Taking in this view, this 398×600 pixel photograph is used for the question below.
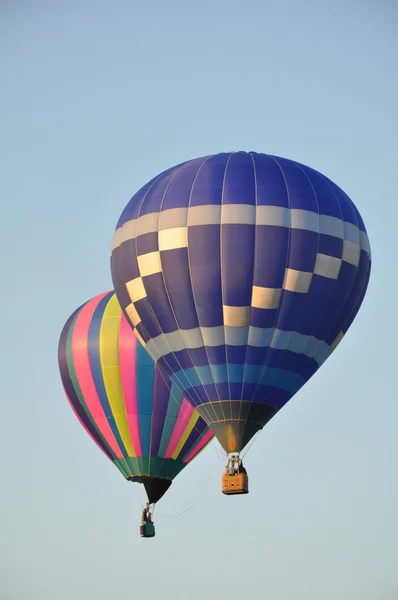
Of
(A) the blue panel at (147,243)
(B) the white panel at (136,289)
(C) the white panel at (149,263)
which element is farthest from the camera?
(B) the white panel at (136,289)

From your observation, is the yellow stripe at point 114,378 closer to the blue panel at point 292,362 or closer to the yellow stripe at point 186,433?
the yellow stripe at point 186,433

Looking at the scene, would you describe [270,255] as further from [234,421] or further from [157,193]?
[234,421]

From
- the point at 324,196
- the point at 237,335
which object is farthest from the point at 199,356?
the point at 324,196

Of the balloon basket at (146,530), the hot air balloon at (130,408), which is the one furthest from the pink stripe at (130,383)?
the balloon basket at (146,530)

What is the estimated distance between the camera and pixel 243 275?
99.3 feet

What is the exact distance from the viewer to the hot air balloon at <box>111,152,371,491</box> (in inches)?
1195

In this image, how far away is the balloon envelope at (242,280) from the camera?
30.4m

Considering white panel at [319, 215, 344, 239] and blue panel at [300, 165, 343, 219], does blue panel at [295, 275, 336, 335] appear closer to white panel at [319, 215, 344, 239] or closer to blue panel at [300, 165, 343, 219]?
white panel at [319, 215, 344, 239]

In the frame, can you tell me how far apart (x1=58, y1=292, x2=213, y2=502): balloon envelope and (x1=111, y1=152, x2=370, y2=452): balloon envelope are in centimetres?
402

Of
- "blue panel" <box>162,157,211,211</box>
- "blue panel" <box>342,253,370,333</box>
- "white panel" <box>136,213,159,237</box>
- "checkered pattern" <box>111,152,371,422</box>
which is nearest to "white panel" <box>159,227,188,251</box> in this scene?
"checkered pattern" <box>111,152,371,422</box>

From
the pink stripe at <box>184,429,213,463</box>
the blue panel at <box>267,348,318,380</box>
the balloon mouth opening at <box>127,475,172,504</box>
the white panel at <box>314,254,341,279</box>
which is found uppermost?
the white panel at <box>314,254,341,279</box>

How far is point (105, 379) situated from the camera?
1403 inches

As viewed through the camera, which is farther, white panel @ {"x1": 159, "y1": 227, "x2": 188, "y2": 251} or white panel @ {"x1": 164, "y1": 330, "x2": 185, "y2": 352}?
white panel @ {"x1": 164, "y1": 330, "x2": 185, "y2": 352}

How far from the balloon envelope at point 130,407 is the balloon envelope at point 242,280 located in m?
4.02
